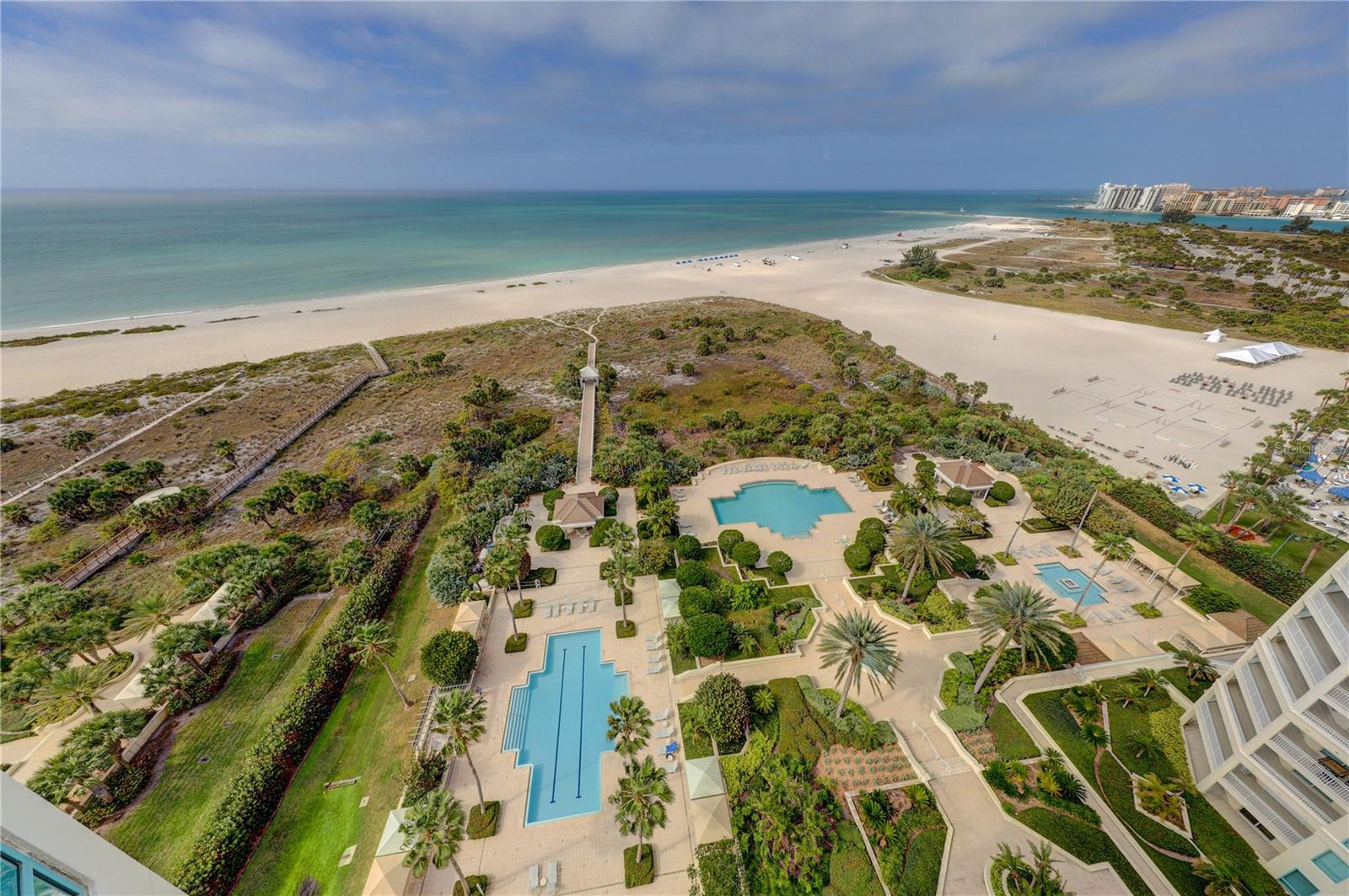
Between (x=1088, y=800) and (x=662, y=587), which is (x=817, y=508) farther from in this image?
(x=1088, y=800)

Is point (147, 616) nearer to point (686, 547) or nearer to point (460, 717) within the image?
point (460, 717)

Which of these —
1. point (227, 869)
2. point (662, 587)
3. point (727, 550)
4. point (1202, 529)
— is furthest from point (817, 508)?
point (227, 869)

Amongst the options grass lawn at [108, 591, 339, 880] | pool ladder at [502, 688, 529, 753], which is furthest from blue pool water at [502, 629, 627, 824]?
grass lawn at [108, 591, 339, 880]

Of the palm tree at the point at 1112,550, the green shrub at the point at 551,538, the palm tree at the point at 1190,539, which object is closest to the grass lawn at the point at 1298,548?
the palm tree at the point at 1190,539

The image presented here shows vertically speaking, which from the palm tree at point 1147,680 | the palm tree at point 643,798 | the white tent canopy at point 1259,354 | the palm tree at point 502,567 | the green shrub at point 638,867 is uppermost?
the white tent canopy at point 1259,354

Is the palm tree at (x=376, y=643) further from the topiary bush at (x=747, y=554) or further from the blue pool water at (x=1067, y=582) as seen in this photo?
the blue pool water at (x=1067, y=582)

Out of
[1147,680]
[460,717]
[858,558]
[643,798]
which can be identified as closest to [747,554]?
[858,558]

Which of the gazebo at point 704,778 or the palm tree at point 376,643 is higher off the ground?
the palm tree at point 376,643
